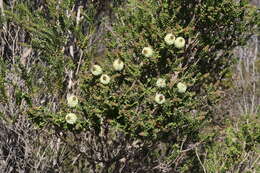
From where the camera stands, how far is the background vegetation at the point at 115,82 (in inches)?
119

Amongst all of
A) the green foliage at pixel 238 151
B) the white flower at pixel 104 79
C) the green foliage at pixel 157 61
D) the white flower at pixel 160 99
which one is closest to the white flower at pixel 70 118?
the green foliage at pixel 157 61

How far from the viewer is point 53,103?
135 inches

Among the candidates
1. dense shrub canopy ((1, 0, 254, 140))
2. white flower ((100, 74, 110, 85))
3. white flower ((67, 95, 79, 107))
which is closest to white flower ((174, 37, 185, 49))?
dense shrub canopy ((1, 0, 254, 140))

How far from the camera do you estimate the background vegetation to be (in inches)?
119

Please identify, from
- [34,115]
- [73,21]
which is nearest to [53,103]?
[34,115]

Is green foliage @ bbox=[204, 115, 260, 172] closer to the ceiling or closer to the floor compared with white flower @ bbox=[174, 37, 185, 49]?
closer to the floor

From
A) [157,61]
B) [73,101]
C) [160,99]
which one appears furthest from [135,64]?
[73,101]

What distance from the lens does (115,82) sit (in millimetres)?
3078

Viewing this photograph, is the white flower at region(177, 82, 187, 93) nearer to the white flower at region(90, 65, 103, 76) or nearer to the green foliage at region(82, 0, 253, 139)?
the green foliage at region(82, 0, 253, 139)

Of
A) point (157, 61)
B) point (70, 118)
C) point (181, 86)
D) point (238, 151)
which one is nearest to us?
point (70, 118)

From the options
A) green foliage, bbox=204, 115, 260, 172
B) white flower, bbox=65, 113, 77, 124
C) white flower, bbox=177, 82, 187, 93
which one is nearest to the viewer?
white flower, bbox=65, 113, 77, 124

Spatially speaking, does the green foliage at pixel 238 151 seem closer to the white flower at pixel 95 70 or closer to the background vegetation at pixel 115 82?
the background vegetation at pixel 115 82

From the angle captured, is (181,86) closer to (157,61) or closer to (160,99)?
(160,99)

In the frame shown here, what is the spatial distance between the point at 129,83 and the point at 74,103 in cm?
65
